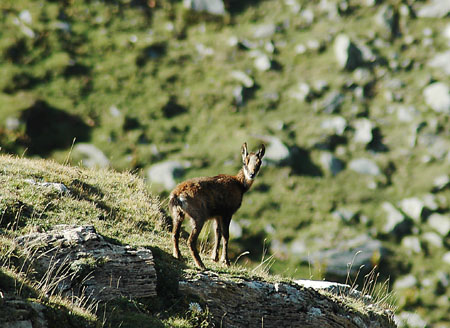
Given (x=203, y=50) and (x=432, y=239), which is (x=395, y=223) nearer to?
(x=432, y=239)

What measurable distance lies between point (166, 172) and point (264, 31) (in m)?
19.2

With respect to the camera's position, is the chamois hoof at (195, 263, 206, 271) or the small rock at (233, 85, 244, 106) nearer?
the chamois hoof at (195, 263, 206, 271)

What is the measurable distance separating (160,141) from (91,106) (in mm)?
5656

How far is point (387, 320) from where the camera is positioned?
1306 centimetres

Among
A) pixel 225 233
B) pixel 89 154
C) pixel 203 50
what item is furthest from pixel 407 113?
pixel 225 233

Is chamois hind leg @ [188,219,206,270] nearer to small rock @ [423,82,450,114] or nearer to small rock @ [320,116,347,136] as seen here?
small rock @ [320,116,347,136]

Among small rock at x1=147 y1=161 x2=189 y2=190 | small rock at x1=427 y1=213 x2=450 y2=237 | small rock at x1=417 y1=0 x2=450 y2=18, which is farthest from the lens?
small rock at x1=417 y1=0 x2=450 y2=18

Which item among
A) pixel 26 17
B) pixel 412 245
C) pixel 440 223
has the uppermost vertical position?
pixel 26 17

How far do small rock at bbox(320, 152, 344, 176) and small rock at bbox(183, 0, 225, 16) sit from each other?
17.6m

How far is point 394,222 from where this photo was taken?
33750 mm

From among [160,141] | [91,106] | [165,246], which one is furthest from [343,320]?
[91,106]

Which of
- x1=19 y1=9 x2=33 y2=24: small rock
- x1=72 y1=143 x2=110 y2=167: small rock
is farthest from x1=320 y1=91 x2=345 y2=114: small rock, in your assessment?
x1=19 y1=9 x2=33 y2=24: small rock

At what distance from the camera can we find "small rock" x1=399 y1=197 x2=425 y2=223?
34375 millimetres

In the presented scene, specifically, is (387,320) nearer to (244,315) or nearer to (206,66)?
(244,315)
